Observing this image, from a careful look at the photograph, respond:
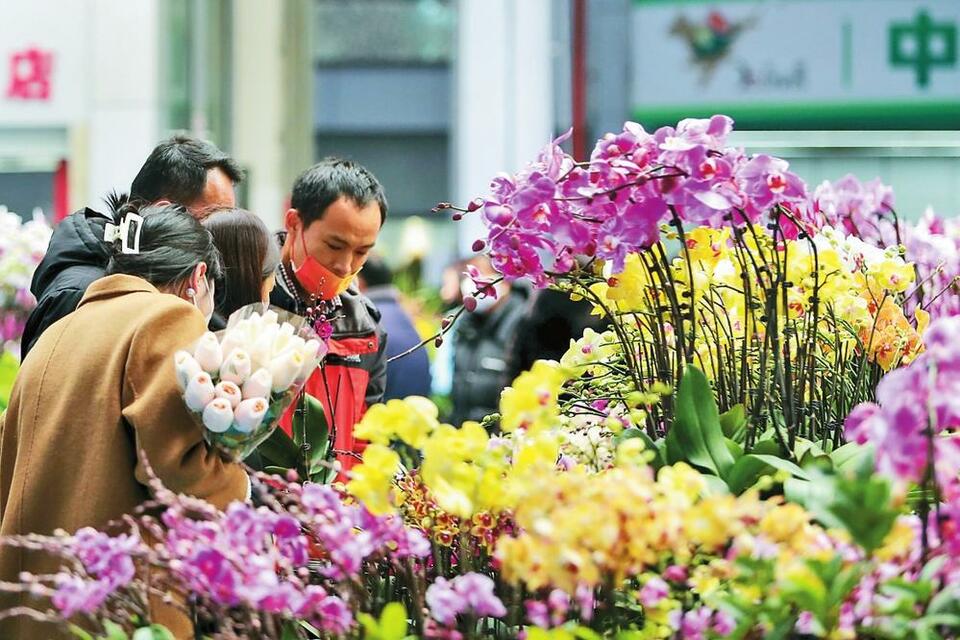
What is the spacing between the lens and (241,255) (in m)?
2.73

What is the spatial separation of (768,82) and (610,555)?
29.6 ft

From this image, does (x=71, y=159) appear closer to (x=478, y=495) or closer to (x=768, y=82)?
(x=768, y=82)

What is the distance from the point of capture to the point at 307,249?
3.19 metres

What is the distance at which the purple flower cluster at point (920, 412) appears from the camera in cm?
142

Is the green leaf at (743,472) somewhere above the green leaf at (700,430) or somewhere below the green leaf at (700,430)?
below

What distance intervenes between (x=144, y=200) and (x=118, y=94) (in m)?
7.79

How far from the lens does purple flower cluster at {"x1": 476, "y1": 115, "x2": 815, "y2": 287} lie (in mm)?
1959

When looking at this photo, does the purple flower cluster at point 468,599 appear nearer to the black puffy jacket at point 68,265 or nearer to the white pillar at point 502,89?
the black puffy jacket at point 68,265

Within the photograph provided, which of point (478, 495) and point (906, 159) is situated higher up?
point (906, 159)

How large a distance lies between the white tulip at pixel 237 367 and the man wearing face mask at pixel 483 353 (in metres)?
4.11

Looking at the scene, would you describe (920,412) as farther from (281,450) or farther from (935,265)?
(935,265)

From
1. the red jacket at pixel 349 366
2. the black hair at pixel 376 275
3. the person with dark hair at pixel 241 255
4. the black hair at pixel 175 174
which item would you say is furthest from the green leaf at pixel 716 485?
the black hair at pixel 376 275

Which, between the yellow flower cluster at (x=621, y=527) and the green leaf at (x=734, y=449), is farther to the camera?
the green leaf at (x=734, y=449)

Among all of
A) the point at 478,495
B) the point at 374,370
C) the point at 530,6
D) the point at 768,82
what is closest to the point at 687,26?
the point at 768,82
